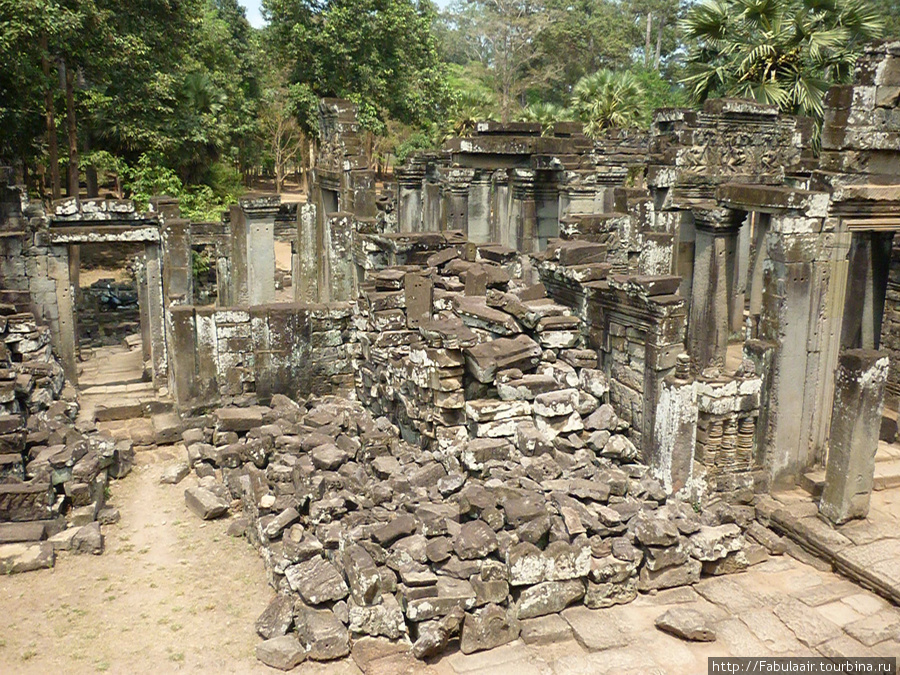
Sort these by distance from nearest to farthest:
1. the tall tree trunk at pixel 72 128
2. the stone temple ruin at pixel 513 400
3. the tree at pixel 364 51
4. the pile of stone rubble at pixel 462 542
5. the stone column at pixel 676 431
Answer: the pile of stone rubble at pixel 462 542, the stone temple ruin at pixel 513 400, the stone column at pixel 676 431, the tall tree trunk at pixel 72 128, the tree at pixel 364 51

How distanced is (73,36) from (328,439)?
1321cm

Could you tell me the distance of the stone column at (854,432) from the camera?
8164 mm

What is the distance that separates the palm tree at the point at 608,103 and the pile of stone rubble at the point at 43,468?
21.3 m

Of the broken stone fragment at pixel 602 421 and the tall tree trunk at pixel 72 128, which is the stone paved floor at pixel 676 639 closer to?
the broken stone fragment at pixel 602 421

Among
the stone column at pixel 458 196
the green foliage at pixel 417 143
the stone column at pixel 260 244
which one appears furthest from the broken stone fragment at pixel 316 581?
the green foliage at pixel 417 143

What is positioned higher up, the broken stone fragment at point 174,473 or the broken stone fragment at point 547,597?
the broken stone fragment at point 547,597

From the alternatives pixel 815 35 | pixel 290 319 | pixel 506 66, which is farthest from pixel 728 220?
pixel 506 66

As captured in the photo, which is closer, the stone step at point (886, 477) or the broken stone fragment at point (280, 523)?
the broken stone fragment at point (280, 523)

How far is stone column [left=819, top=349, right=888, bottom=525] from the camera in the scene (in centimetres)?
816

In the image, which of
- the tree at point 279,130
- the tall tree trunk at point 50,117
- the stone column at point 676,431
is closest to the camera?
the stone column at point 676,431

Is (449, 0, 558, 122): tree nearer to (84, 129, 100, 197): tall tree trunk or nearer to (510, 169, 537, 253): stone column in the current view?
(84, 129, 100, 197): tall tree trunk

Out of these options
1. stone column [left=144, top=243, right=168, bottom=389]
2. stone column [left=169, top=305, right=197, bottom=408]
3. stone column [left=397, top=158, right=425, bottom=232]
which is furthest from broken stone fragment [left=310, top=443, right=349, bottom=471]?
stone column [left=397, top=158, right=425, bottom=232]

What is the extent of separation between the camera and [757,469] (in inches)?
365

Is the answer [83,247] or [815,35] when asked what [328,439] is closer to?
[815,35]
